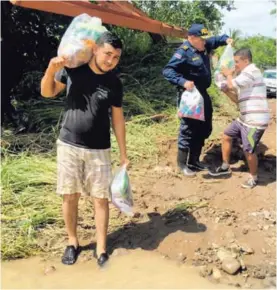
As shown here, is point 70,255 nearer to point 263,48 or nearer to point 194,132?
point 194,132

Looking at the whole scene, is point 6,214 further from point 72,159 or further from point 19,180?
point 72,159

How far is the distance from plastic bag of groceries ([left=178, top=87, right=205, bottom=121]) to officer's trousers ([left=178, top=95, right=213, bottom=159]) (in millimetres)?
173

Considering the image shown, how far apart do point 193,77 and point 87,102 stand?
6.43 ft

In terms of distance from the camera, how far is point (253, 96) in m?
4.71

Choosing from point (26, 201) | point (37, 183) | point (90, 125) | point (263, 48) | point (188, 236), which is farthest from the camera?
point (263, 48)

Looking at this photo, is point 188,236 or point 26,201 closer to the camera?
point 188,236

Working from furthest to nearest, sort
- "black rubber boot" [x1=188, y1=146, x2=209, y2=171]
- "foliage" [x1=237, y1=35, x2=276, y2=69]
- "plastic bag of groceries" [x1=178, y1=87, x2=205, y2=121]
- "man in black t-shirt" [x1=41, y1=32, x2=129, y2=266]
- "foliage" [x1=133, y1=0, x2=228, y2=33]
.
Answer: "foliage" [x1=237, y1=35, x2=276, y2=69], "foliage" [x1=133, y1=0, x2=228, y2=33], "black rubber boot" [x1=188, y1=146, x2=209, y2=171], "plastic bag of groceries" [x1=178, y1=87, x2=205, y2=121], "man in black t-shirt" [x1=41, y1=32, x2=129, y2=266]

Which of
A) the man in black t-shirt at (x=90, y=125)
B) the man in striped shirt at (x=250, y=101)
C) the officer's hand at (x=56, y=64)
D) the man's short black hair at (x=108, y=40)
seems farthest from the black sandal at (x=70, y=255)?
the man in striped shirt at (x=250, y=101)

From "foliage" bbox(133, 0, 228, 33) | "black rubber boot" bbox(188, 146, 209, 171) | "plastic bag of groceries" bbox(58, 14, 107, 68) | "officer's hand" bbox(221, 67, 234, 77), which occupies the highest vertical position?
"foliage" bbox(133, 0, 228, 33)

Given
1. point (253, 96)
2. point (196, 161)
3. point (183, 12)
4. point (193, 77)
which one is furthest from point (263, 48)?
point (253, 96)

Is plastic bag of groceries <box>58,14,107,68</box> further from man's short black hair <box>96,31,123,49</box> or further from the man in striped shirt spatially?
the man in striped shirt

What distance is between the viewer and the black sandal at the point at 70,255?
3471mm

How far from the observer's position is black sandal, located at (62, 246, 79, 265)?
3.47 metres

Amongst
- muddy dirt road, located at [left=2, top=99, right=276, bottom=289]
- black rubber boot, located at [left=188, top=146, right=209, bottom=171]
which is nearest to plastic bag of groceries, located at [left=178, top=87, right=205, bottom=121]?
black rubber boot, located at [left=188, top=146, right=209, bottom=171]
